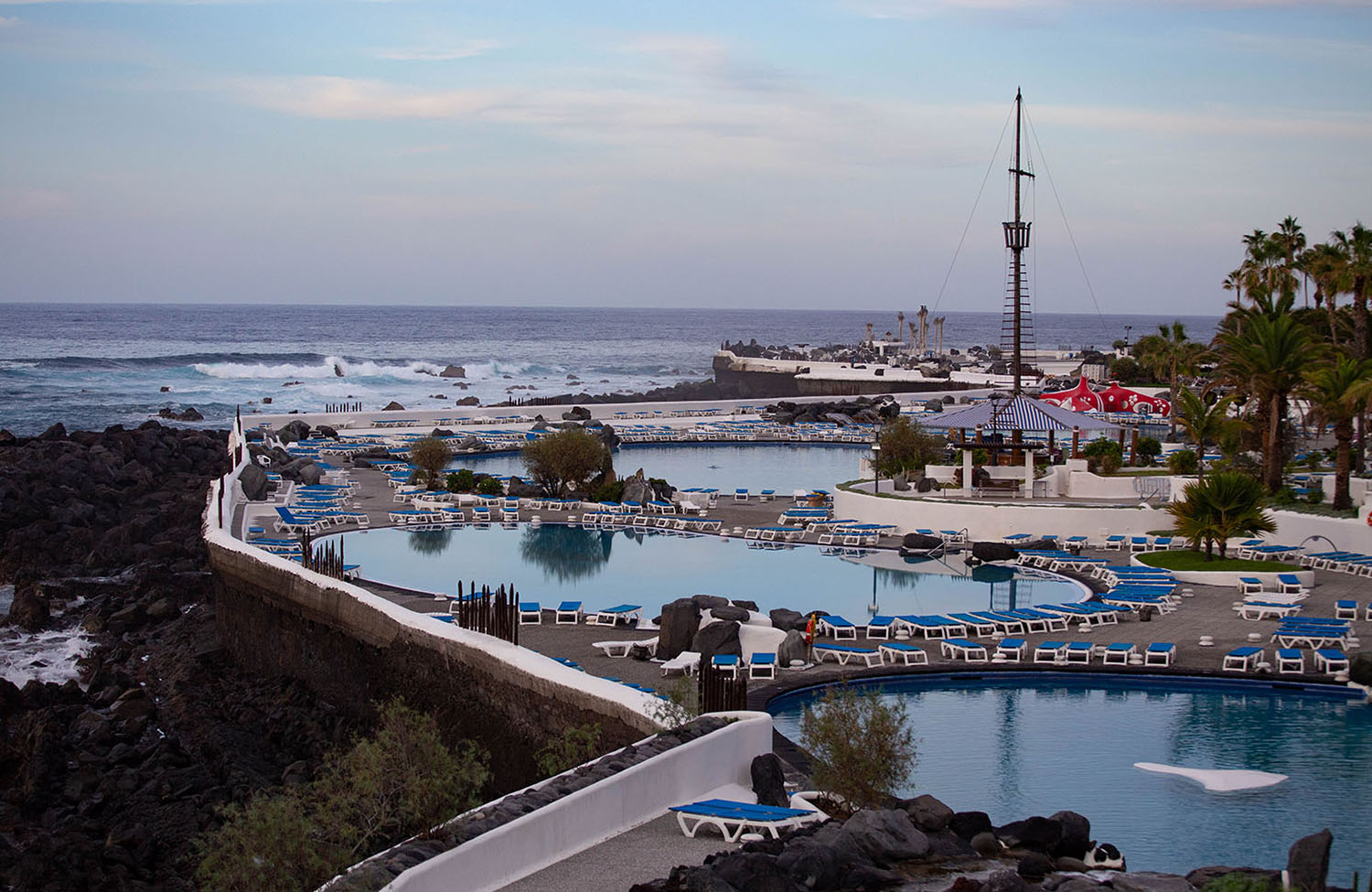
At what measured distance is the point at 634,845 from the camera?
9.44 m

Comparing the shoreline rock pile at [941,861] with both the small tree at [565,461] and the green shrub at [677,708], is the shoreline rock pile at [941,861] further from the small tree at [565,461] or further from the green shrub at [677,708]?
the small tree at [565,461]

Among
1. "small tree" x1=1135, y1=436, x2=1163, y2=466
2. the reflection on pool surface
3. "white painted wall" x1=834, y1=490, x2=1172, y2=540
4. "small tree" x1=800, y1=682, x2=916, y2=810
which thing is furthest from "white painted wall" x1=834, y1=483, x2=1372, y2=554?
"small tree" x1=800, y1=682, x2=916, y2=810

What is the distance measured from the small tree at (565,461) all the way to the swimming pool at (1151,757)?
1650 cm

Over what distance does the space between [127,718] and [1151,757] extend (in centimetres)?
1161

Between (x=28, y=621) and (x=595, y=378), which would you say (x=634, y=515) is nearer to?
(x=28, y=621)

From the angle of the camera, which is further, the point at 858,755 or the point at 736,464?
the point at 736,464

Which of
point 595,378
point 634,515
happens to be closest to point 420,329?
point 595,378

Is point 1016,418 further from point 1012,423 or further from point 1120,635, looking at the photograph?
point 1120,635

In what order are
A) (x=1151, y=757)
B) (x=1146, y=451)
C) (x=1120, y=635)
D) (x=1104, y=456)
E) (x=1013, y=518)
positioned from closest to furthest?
(x=1151, y=757) → (x=1120, y=635) → (x=1013, y=518) → (x=1104, y=456) → (x=1146, y=451)

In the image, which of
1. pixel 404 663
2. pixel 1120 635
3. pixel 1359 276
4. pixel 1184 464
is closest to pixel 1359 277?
pixel 1359 276

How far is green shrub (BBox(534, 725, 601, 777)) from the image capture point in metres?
11.3

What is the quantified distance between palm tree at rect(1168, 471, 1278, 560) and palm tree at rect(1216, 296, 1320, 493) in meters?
3.58

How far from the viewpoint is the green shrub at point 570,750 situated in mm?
11312

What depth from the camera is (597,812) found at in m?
9.55
